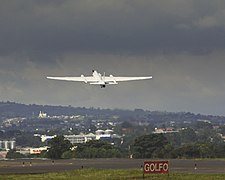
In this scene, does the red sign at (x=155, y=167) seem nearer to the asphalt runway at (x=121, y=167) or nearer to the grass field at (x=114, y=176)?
the grass field at (x=114, y=176)

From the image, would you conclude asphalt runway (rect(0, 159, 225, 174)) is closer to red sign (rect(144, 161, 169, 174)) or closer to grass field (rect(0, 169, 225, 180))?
grass field (rect(0, 169, 225, 180))

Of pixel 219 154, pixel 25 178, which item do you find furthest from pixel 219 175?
pixel 219 154

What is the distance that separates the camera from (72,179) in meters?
92.8

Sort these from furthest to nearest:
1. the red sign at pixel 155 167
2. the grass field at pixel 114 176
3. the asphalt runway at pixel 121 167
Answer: the asphalt runway at pixel 121 167
the grass field at pixel 114 176
the red sign at pixel 155 167

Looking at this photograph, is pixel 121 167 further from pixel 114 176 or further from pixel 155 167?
pixel 155 167

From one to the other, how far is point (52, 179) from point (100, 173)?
34.9ft

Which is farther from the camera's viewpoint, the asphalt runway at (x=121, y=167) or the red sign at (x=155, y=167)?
the asphalt runway at (x=121, y=167)

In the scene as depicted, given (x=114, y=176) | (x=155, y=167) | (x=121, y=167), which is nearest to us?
(x=155, y=167)

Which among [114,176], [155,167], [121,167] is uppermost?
[121,167]

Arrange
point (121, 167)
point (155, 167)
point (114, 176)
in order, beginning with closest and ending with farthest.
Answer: point (155, 167) → point (114, 176) → point (121, 167)

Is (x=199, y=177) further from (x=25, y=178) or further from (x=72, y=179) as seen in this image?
(x=25, y=178)

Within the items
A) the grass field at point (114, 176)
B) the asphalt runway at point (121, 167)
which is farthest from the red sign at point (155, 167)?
the asphalt runway at point (121, 167)

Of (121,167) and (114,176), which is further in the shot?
(121,167)

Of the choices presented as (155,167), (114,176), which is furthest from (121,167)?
(155,167)
